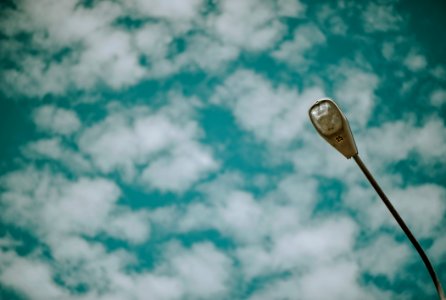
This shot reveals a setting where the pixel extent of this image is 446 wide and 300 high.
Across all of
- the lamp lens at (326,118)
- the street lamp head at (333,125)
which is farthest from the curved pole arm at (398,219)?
the lamp lens at (326,118)

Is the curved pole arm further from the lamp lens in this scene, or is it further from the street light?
the lamp lens

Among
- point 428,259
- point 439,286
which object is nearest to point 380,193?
point 428,259

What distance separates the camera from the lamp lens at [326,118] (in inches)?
133

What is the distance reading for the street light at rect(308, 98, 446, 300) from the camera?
11.1ft

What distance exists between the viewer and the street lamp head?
133 inches

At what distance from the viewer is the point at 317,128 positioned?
11.5 feet

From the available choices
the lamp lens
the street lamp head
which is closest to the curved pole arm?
the street lamp head

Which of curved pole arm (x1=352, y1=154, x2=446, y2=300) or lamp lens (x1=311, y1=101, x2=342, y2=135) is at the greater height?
lamp lens (x1=311, y1=101, x2=342, y2=135)

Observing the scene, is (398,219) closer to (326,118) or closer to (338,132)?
(338,132)

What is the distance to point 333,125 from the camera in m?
3.40

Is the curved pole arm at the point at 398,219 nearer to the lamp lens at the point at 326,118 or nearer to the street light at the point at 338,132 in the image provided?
the street light at the point at 338,132

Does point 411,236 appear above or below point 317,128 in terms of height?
below

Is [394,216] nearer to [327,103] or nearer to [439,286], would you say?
[439,286]

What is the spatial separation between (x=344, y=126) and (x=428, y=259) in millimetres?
2022
